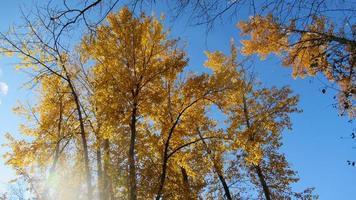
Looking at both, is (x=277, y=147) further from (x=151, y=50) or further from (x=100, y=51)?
(x=100, y=51)

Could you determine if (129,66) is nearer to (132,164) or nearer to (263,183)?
(132,164)

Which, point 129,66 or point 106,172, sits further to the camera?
point 106,172

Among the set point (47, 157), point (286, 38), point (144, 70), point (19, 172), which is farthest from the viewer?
point (19, 172)

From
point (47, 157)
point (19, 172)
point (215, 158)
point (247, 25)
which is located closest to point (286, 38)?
→ point (247, 25)

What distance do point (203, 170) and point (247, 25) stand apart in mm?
5379

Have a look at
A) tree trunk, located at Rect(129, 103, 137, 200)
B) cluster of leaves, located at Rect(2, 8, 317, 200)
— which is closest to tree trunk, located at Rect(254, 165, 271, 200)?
cluster of leaves, located at Rect(2, 8, 317, 200)

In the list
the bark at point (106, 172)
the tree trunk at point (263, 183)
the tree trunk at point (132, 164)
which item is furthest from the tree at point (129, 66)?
the tree trunk at point (263, 183)

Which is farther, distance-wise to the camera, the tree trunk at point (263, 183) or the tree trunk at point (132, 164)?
the tree trunk at point (263, 183)

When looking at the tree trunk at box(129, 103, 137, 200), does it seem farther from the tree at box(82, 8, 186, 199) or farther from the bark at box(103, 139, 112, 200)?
the bark at box(103, 139, 112, 200)

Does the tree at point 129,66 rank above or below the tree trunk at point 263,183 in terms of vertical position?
above

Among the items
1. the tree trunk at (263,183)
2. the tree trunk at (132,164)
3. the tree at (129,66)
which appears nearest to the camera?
the tree trunk at (132,164)

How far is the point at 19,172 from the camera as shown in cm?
1556

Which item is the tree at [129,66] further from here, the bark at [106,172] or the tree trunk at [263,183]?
the tree trunk at [263,183]

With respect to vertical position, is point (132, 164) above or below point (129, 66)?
below
